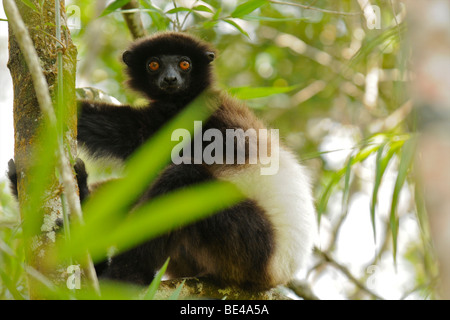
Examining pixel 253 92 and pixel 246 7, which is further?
pixel 253 92

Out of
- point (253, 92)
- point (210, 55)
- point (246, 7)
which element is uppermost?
point (246, 7)

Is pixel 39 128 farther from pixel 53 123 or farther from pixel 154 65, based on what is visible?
pixel 154 65

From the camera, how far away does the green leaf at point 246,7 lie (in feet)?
11.7

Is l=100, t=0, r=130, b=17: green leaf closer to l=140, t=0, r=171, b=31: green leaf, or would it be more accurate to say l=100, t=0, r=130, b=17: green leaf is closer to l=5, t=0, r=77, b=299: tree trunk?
l=140, t=0, r=171, b=31: green leaf

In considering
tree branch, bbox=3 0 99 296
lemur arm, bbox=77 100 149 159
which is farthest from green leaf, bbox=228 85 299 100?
tree branch, bbox=3 0 99 296

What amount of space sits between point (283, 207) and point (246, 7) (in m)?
1.52

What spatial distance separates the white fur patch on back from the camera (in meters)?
3.90

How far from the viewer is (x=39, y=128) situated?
2.39 metres

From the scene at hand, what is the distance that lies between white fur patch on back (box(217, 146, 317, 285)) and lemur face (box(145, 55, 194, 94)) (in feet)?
3.35

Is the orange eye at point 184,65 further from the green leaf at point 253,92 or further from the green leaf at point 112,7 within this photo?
the green leaf at point 112,7

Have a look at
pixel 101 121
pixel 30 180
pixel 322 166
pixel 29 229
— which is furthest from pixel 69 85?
pixel 322 166

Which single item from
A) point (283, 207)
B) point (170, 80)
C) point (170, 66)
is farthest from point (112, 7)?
point (283, 207)

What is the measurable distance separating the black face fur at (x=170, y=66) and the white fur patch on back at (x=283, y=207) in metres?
1.01

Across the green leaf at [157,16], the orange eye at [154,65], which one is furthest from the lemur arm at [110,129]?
the green leaf at [157,16]
